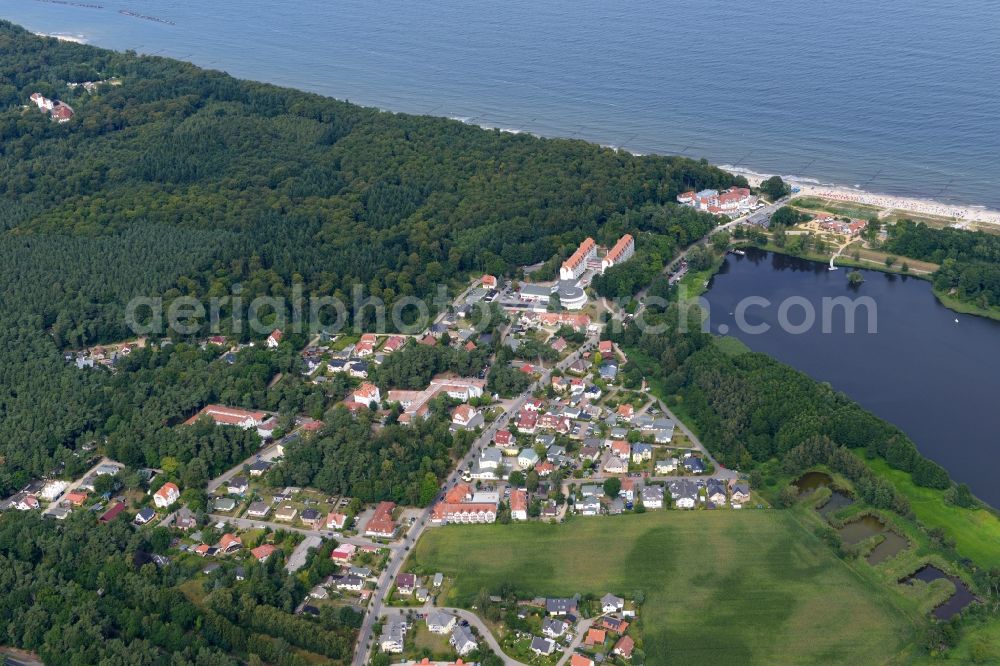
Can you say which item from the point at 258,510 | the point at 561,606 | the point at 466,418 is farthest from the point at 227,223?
the point at 561,606

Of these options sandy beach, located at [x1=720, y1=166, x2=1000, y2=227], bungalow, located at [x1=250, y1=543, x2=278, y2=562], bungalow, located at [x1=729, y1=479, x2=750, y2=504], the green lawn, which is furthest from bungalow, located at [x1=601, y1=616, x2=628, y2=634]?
sandy beach, located at [x1=720, y1=166, x2=1000, y2=227]

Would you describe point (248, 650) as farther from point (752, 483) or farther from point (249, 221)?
point (249, 221)

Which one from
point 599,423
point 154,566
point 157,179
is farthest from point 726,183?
point 154,566

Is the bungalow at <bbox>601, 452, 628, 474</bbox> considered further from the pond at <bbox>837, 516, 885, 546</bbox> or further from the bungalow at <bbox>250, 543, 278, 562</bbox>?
the bungalow at <bbox>250, 543, 278, 562</bbox>

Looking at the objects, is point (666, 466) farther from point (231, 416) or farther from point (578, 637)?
point (231, 416)

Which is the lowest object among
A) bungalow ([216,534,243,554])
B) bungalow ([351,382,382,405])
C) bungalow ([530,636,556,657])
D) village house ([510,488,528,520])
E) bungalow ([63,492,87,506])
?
bungalow ([63,492,87,506])
